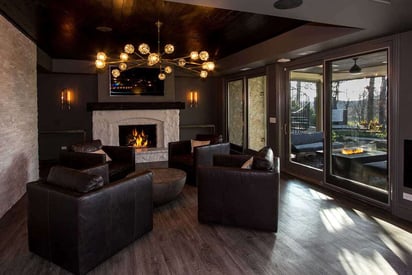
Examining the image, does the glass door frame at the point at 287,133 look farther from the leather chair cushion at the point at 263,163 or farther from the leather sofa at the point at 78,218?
the leather sofa at the point at 78,218

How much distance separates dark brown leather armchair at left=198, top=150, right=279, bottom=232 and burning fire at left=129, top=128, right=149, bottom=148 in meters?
4.83

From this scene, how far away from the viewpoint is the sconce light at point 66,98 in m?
7.68

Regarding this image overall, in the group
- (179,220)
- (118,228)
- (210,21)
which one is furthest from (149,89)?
(118,228)

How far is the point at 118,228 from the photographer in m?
2.92

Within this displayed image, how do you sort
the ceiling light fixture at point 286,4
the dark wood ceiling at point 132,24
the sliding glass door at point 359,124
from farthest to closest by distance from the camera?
the sliding glass door at point 359,124 < the dark wood ceiling at point 132,24 < the ceiling light fixture at point 286,4

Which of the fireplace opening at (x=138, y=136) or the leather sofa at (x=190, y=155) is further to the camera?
the fireplace opening at (x=138, y=136)

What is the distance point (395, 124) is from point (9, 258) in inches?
193

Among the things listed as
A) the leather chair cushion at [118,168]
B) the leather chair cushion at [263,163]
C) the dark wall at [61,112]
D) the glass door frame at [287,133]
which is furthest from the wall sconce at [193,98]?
the leather chair cushion at [263,163]

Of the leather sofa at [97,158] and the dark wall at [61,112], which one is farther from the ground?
the dark wall at [61,112]

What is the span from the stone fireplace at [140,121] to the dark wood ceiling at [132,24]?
170 centimetres

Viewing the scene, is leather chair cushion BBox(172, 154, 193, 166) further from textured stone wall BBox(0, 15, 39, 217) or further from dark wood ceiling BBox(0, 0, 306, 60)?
textured stone wall BBox(0, 15, 39, 217)

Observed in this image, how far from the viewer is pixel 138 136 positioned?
26.7ft

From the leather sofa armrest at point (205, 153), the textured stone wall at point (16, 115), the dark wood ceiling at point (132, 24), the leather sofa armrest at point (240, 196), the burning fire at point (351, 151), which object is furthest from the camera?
the leather sofa armrest at point (205, 153)

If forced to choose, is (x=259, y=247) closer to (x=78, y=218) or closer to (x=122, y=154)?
(x=78, y=218)
